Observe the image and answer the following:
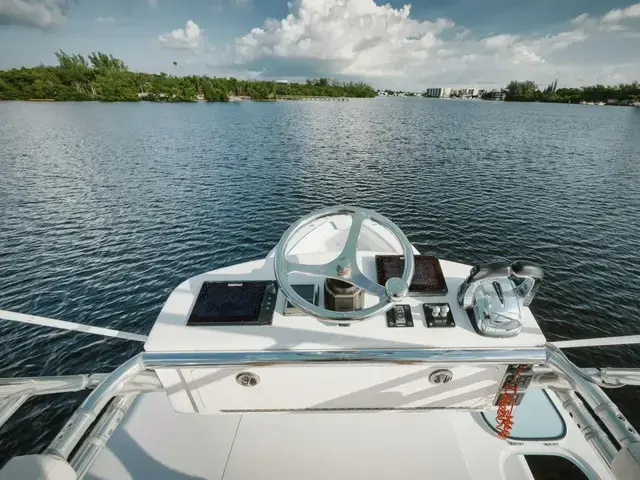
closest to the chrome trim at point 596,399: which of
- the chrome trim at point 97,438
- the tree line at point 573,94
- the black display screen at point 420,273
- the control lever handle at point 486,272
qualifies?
the control lever handle at point 486,272

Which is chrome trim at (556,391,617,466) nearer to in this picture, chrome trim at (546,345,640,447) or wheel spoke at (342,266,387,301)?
chrome trim at (546,345,640,447)

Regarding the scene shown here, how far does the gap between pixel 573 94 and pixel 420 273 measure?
161 metres

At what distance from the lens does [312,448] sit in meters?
2.78

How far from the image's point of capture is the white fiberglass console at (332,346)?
6.82 ft

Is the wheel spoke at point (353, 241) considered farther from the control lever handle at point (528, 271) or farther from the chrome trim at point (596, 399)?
the chrome trim at point (596, 399)

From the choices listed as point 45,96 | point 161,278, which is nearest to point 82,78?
point 45,96

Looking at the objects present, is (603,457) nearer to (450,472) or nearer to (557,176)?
(450,472)

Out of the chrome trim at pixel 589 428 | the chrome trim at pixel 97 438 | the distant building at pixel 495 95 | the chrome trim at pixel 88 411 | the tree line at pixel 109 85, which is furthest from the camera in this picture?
the distant building at pixel 495 95

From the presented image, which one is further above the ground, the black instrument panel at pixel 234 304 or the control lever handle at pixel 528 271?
the control lever handle at pixel 528 271

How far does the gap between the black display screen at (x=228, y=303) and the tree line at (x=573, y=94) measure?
154m

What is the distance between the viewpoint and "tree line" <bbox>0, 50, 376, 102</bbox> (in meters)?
81.1

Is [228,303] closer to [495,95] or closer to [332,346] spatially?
[332,346]

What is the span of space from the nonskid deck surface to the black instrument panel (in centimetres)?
121

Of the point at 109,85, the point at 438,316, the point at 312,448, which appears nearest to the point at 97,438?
the point at 312,448
